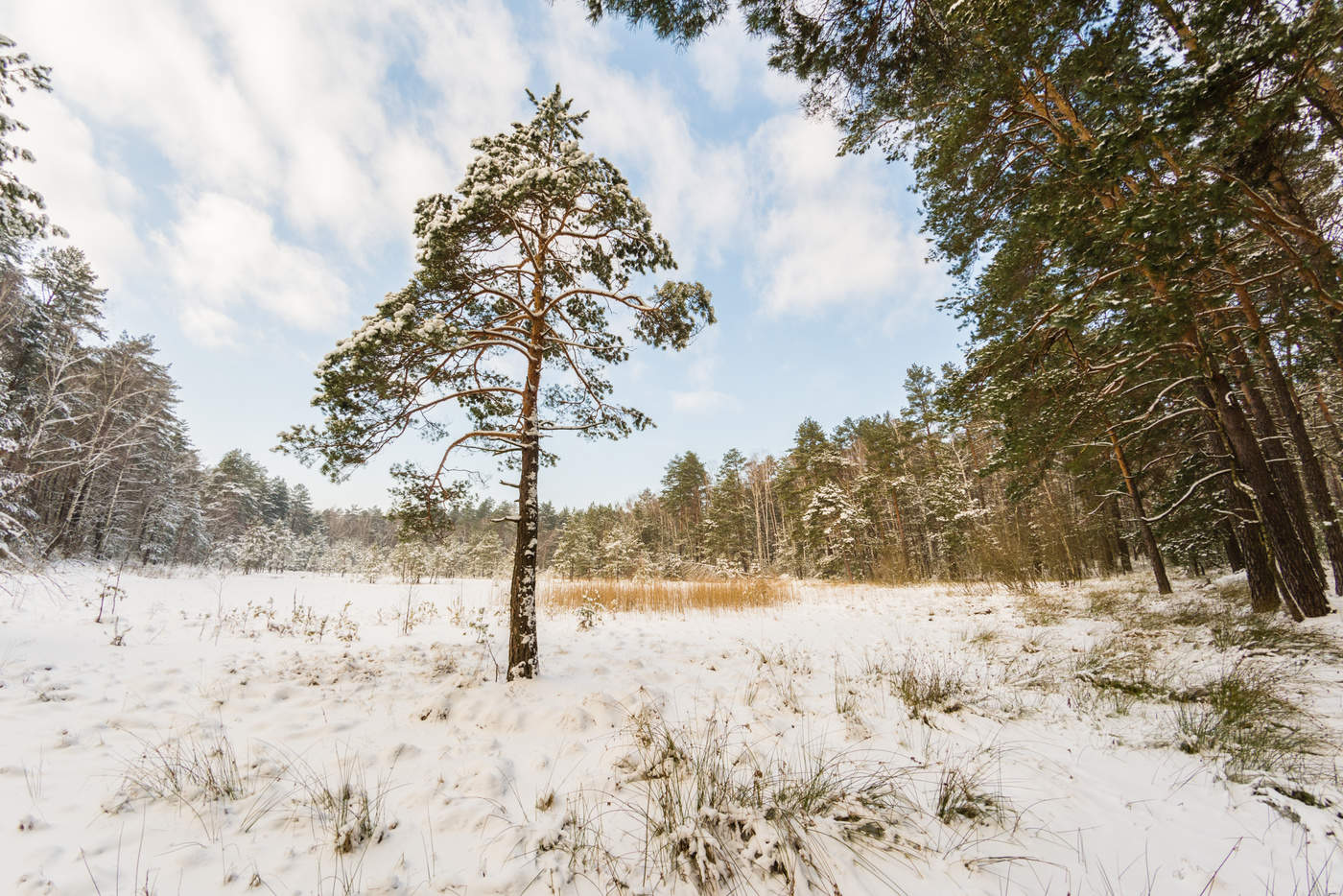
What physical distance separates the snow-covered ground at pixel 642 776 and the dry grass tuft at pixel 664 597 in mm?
5139

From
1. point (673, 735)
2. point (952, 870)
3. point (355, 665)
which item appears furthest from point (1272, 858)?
point (355, 665)

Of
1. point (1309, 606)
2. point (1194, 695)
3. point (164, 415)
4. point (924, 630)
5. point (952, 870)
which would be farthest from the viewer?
point (164, 415)

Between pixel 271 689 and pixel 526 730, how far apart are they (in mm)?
2849

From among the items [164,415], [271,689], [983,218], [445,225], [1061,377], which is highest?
[164,415]

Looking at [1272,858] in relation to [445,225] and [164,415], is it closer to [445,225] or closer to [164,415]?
[445,225]

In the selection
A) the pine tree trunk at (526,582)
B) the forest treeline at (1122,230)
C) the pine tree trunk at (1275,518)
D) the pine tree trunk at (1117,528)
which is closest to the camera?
the forest treeline at (1122,230)

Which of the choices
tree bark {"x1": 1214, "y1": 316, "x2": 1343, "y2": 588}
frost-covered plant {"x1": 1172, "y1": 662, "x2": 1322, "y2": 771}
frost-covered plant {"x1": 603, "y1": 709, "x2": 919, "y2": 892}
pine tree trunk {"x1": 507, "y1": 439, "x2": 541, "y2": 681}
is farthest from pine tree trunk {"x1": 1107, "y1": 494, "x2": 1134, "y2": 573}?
pine tree trunk {"x1": 507, "y1": 439, "x2": 541, "y2": 681}

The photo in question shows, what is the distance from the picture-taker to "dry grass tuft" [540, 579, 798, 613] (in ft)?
36.9

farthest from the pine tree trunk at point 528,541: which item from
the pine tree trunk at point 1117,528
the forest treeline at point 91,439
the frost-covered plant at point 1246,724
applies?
the pine tree trunk at point 1117,528

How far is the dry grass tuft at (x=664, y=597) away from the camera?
443 inches

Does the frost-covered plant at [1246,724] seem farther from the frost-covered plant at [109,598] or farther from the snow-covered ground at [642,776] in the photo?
the frost-covered plant at [109,598]

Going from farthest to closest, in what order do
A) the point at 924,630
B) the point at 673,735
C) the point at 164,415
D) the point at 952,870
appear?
1. the point at 164,415
2. the point at 924,630
3. the point at 673,735
4. the point at 952,870

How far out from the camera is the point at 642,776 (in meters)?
3.06

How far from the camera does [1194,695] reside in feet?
14.1
